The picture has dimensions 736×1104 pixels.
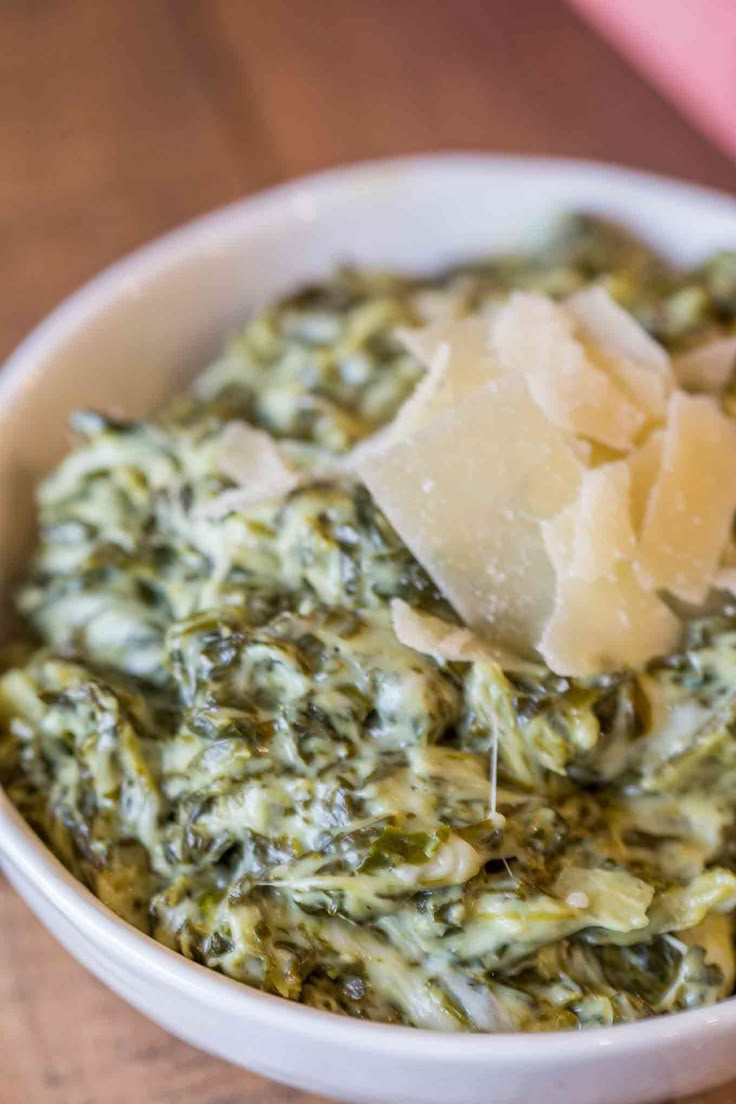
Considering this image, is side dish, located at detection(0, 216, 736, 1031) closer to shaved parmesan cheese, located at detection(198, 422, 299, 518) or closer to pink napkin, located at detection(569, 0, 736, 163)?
shaved parmesan cheese, located at detection(198, 422, 299, 518)

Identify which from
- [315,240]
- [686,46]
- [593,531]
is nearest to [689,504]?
[593,531]

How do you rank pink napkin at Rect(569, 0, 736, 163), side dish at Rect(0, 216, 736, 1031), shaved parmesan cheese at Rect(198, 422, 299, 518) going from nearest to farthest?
side dish at Rect(0, 216, 736, 1031)
shaved parmesan cheese at Rect(198, 422, 299, 518)
pink napkin at Rect(569, 0, 736, 163)

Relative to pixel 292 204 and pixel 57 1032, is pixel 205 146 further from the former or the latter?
pixel 57 1032

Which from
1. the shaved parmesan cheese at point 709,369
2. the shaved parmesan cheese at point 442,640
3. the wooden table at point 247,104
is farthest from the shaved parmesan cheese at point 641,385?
the wooden table at point 247,104

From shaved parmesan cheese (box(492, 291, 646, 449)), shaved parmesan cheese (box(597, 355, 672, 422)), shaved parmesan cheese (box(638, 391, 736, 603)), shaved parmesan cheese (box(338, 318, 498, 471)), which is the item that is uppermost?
shaved parmesan cheese (box(338, 318, 498, 471))

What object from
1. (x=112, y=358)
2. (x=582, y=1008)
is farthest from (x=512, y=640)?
(x=112, y=358)

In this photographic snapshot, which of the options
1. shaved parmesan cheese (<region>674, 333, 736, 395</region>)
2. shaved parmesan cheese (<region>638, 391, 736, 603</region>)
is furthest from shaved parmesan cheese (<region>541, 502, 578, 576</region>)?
shaved parmesan cheese (<region>674, 333, 736, 395</region>)

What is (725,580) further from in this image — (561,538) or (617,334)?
(617,334)
